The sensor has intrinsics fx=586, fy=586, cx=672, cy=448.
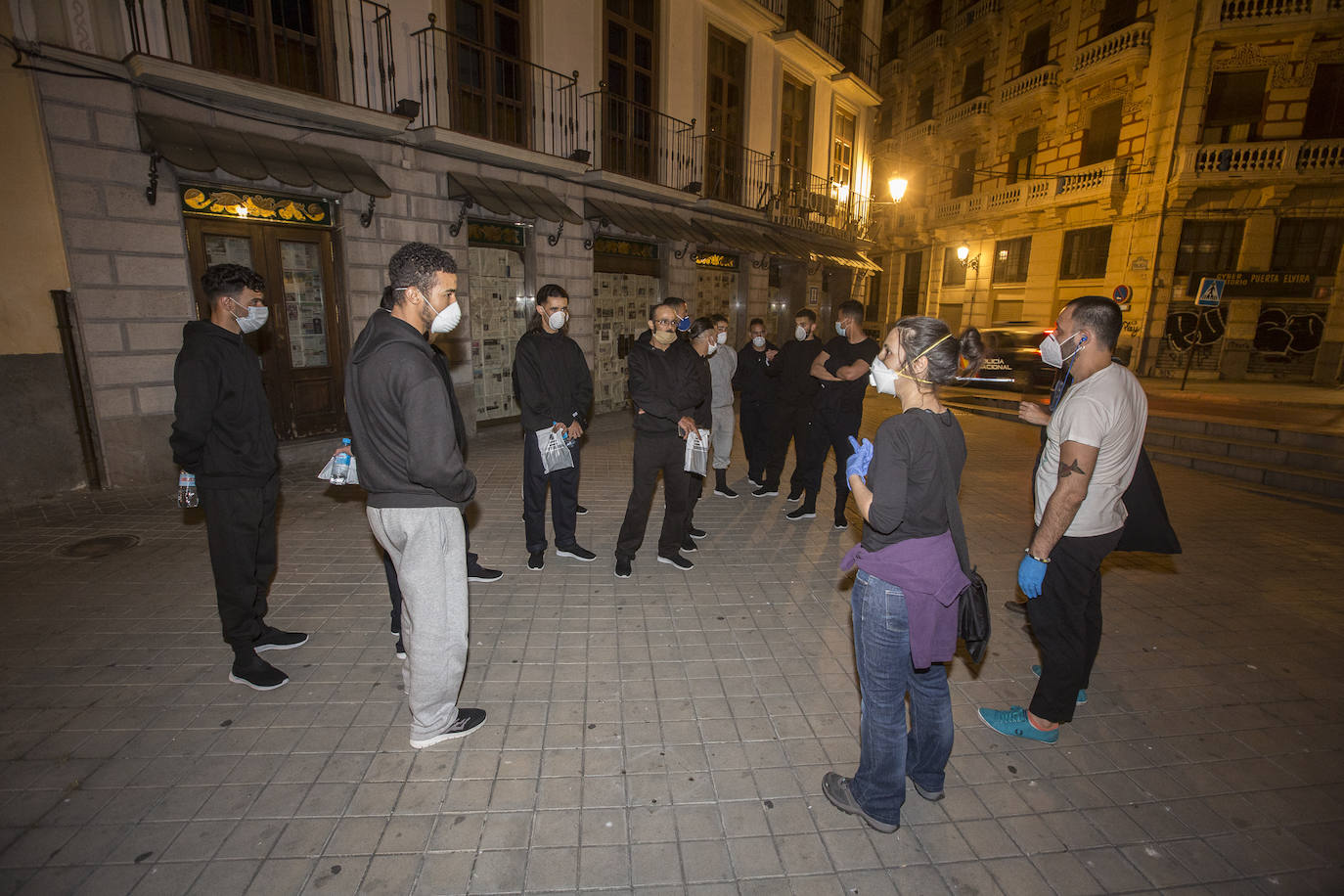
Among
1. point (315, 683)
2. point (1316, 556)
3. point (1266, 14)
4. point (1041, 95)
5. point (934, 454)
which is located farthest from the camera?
point (1041, 95)

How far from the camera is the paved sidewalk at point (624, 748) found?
7.97 ft

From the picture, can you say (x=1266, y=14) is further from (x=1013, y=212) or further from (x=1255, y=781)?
(x=1255, y=781)

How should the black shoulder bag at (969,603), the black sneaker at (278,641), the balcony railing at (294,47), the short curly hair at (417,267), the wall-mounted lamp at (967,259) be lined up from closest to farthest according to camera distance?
the black shoulder bag at (969,603) < the short curly hair at (417,267) < the black sneaker at (278,641) < the balcony railing at (294,47) < the wall-mounted lamp at (967,259)

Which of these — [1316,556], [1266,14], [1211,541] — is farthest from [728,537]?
[1266,14]

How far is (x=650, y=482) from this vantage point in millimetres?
5008

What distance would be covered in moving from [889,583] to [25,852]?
3.70 meters

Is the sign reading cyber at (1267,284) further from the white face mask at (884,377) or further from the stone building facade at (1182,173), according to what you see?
the white face mask at (884,377)

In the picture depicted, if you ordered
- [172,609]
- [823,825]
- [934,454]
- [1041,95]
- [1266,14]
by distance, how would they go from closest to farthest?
[934,454] < [823,825] < [172,609] < [1266,14] < [1041,95]

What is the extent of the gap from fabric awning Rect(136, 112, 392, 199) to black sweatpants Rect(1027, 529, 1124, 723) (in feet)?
28.1

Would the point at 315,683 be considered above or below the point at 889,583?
below

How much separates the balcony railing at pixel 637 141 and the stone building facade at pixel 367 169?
0.06 meters

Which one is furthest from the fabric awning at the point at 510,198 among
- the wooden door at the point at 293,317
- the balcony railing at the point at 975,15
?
the balcony railing at the point at 975,15

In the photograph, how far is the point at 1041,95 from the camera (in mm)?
23516

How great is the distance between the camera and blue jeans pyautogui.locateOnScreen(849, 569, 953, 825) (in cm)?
241
